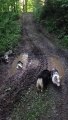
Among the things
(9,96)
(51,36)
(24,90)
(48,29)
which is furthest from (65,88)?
(48,29)

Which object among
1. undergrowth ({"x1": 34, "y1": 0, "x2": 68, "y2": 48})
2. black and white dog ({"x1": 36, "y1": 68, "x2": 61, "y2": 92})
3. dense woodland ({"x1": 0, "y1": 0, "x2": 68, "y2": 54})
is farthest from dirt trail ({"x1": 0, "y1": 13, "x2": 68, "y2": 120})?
undergrowth ({"x1": 34, "y1": 0, "x2": 68, "y2": 48})

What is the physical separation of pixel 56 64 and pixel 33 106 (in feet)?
14.8

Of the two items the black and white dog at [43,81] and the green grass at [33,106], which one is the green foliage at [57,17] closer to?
the black and white dog at [43,81]

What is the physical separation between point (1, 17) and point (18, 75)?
34.2ft

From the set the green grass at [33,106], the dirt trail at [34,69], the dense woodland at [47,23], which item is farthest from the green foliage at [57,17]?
the green grass at [33,106]

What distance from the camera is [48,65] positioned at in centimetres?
1291

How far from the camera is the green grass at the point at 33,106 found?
8.45 meters

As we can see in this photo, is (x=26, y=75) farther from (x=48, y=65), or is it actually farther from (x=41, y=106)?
(x=41, y=106)

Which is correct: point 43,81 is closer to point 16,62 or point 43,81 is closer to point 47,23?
point 16,62

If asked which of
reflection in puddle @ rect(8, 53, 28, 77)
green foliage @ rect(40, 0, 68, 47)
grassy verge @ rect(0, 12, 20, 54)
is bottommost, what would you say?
reflection in puddle @ rect(8, 53, 28, 77)

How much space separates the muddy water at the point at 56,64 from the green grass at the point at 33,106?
7.39 ft

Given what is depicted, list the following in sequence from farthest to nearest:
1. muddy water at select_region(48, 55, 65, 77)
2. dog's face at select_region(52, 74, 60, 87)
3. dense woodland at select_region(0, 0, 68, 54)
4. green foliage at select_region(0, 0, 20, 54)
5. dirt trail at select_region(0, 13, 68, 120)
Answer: dense woodland at select_region(0, 0, 68, 54), green foliage at select_region(0, 0, 20, 54), muddy water at select_region(48, 55, 65, 77), dog's face at select_region(52, 74, 60, 87), dirt trail at select_region(0, 13, 68, 120)

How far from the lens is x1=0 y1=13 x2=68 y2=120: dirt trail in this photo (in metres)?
9.16

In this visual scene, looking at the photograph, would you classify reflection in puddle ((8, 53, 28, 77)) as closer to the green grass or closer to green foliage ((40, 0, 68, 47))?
the green grass
